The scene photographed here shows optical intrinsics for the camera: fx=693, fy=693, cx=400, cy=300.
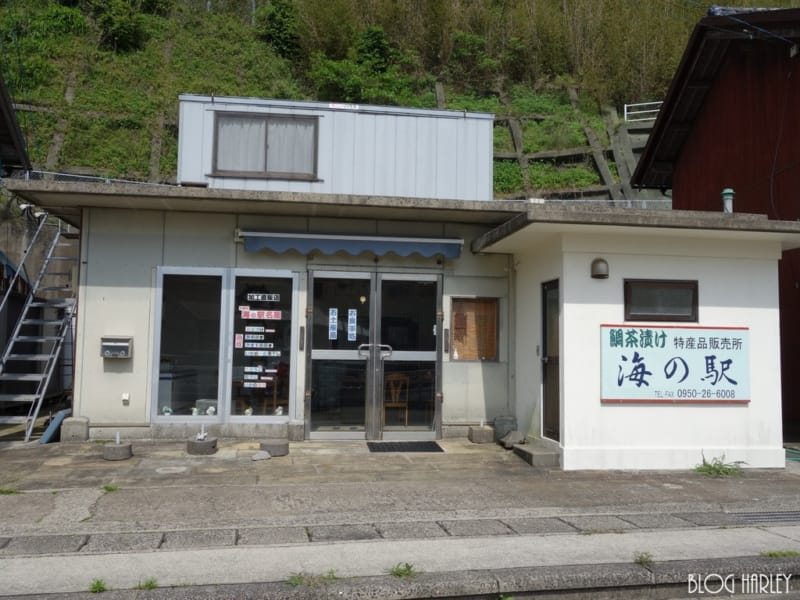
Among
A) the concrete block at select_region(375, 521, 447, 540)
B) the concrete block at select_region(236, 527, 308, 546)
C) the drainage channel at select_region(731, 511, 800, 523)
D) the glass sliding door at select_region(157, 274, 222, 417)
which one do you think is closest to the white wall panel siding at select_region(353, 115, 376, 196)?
the glass sliding door at select_region(157, 274, 222, 417)

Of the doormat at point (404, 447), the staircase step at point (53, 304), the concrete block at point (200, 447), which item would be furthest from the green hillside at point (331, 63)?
the doormat at point (404, 447)

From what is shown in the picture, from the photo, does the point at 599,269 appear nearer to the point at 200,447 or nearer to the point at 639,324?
the point at 639,324

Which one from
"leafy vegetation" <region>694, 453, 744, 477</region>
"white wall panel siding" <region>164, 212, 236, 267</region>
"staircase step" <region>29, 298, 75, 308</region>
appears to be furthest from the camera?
"staircase step" <region>29, 298, 75, 308</region>

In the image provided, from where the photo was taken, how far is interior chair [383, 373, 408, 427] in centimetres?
977

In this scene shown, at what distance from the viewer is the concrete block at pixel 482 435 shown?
9656 millimetres

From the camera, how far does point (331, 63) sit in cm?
2955

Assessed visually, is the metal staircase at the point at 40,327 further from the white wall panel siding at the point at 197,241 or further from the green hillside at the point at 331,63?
the green hillside at the point at 331,63

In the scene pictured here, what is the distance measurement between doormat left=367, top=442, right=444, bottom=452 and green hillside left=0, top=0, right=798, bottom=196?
52.5ft

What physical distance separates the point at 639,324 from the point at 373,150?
16.3 feet

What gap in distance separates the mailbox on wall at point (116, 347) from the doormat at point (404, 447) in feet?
11.4

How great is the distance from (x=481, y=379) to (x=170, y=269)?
465 cm

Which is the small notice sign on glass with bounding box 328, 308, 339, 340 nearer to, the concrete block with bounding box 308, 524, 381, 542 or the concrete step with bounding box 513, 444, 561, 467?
the concrete step with bounding box 513, 444, 561, 467

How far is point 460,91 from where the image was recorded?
32.7 m

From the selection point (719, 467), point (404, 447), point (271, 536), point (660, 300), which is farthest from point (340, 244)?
point (719, 467)
